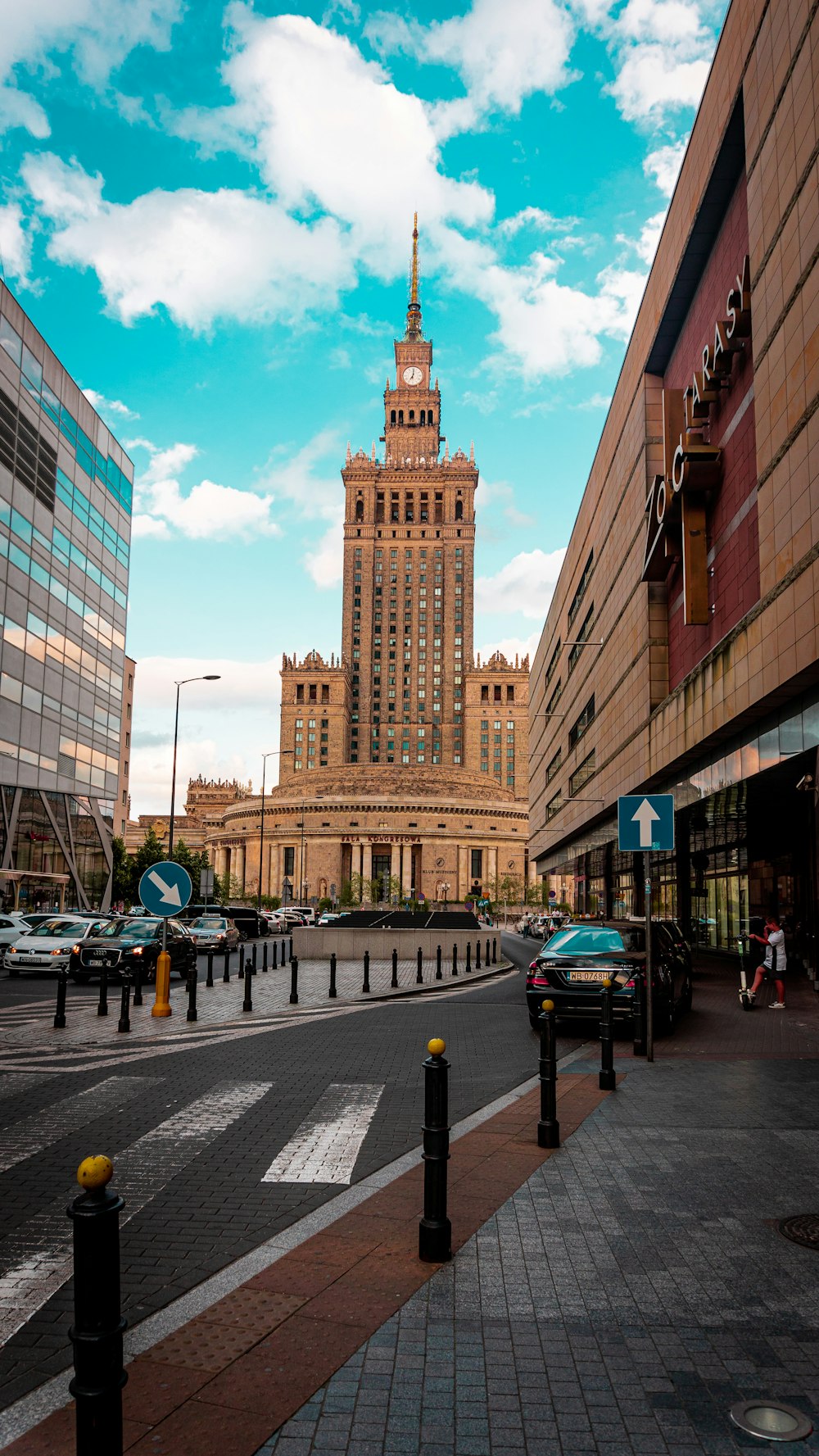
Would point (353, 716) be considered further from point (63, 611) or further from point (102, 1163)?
point (102, 1163)

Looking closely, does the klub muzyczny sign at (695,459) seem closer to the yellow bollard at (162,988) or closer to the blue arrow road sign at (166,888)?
the blue arrow road sign at (166,888)

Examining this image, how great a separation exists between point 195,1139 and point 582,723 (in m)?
42.0

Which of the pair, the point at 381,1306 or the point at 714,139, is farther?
the point at 714,139

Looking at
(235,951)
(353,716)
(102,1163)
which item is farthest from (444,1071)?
(353,716)

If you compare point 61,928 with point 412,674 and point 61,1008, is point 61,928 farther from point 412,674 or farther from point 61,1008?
point 412,674

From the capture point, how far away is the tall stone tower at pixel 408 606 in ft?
529

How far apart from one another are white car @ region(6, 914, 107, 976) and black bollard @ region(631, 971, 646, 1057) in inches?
619

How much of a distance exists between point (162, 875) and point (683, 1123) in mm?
9491

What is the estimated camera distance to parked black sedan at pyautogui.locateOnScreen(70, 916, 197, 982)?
69.7 ft

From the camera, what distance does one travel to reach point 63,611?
50.0 metres

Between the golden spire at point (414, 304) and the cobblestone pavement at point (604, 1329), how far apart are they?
200315mm

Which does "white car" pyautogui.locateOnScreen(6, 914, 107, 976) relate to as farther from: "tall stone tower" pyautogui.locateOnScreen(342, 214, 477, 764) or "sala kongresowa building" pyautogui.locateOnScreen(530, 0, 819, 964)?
"tall stone tower" pyautogui.locateOnScreen(342, 214, 477, 764)

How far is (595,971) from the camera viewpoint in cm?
1305

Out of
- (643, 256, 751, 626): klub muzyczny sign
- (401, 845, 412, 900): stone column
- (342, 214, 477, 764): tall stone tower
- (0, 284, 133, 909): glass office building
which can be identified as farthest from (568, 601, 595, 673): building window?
(342, 214, 477, 764): tall stone tower
